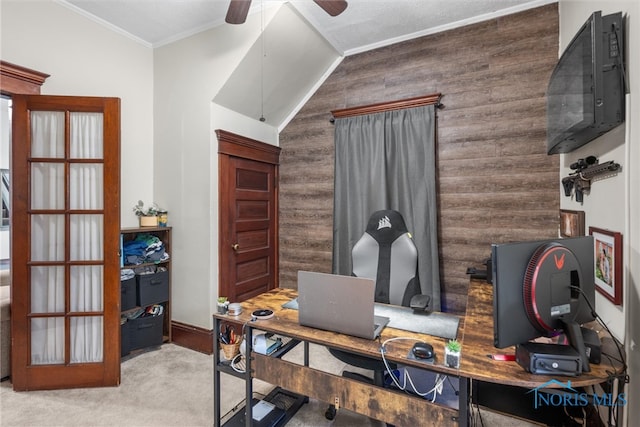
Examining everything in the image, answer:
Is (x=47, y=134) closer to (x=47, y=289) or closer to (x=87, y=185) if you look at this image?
(x=87, y=185)

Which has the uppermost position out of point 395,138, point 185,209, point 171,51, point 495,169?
point 171,51

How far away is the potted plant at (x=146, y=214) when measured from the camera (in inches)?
115

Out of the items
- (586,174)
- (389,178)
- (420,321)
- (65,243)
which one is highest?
(389,178)

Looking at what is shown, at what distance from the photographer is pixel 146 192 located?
313 centimetres

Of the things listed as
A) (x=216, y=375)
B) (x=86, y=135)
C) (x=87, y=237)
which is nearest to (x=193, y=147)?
(x=86, y=135)

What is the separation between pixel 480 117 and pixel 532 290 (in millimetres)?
2181

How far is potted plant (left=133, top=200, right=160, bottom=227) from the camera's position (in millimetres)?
2918

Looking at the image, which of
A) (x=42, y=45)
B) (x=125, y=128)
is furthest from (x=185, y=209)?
(x=42, y=45)

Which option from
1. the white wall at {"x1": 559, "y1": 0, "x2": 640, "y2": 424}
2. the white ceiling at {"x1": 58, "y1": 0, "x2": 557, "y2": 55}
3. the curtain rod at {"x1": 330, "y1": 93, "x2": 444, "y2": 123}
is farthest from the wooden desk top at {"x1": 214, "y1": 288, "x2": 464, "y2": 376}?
the white ceiling at {"x1": 58, "y1": 0, "x2": 557, "y2": 55}

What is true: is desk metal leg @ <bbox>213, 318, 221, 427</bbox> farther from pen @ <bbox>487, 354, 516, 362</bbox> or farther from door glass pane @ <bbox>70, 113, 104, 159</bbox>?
door glass pane @ <bbox>70, 113, 104, 159</bbox>

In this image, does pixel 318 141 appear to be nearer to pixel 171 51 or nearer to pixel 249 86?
pixel 249 86

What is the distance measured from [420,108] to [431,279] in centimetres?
166

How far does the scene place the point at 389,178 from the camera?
3.07 metres

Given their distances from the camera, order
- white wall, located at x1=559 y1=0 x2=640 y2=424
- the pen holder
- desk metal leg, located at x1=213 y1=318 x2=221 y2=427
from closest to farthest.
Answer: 1. white wall, located at x1=559 y1=0 x2=640 y2=424
2. desk metal leg, located at x1=213 y1=318 x2=221 y2=427
3. the pen holder
